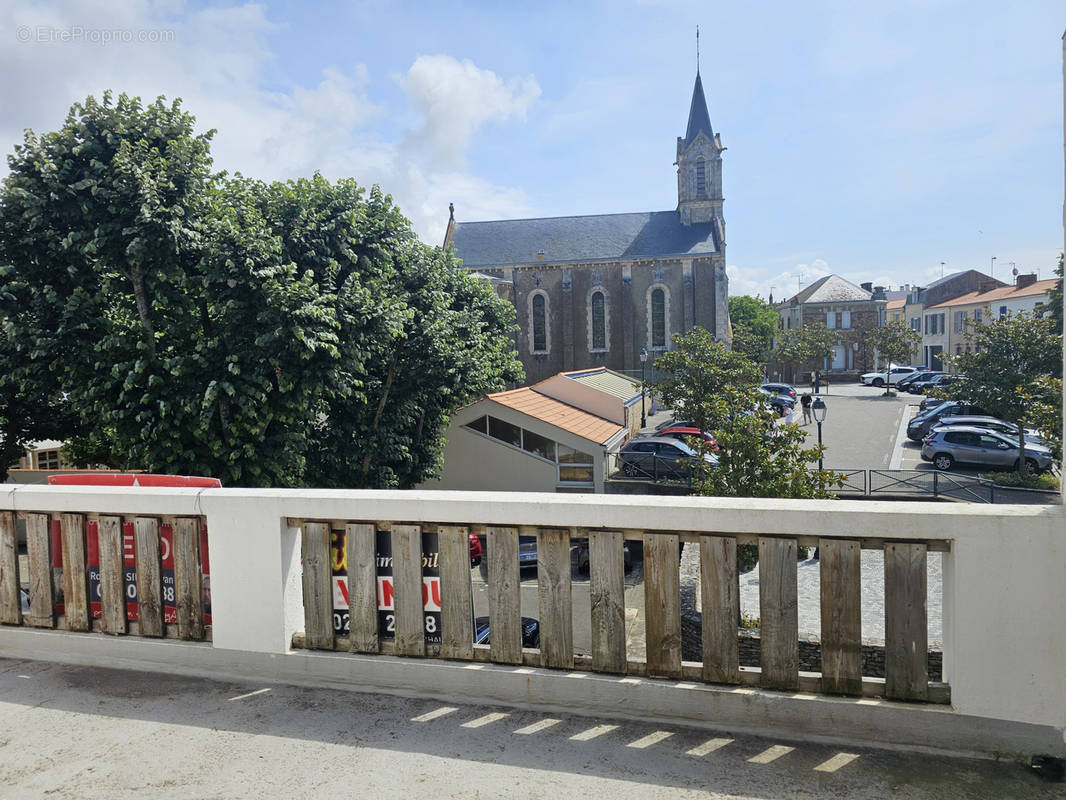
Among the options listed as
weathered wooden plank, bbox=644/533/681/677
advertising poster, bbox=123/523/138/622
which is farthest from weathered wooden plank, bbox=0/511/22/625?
weathered wooden plank, bbox=644/533/681/677

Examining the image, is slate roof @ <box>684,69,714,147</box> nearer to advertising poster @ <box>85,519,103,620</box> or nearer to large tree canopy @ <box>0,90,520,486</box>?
large tree canopy @ <box>0,90,520,486</box>

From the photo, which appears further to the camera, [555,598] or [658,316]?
[658,316]

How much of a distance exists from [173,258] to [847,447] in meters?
29.1

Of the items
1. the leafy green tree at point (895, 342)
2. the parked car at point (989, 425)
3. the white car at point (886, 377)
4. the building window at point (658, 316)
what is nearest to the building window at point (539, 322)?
the building window at point (658, 316)

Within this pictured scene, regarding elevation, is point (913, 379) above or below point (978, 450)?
above

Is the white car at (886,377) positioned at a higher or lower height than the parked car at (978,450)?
higher

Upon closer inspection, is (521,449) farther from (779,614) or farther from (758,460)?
Answer: (779,614)

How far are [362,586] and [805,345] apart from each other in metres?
67.3

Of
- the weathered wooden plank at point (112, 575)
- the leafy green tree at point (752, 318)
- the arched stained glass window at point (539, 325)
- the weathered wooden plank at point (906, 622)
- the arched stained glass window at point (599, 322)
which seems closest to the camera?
the weathered wooden plank at point (906, 622)

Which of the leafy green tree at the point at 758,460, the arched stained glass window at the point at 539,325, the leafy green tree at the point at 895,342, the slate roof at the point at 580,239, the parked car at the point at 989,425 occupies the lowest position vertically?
the parked car at the point at 989,425

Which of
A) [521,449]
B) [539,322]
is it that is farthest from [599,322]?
[521,449]

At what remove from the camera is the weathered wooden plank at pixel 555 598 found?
4.05m

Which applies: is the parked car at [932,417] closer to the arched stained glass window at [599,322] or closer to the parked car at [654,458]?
the parked car at [654,458]

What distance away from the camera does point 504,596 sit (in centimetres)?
416
